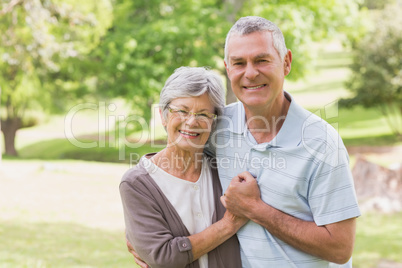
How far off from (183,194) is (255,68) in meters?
0.73

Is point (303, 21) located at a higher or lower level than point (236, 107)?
higher

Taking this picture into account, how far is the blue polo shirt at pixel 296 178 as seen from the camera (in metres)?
2.15

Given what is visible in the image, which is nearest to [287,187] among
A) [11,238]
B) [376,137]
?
[11,238]

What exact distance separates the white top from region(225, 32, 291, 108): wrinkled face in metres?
0.52

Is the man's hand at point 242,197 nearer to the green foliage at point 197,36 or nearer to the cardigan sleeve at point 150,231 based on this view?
the cardigan sleeve at point 150,231

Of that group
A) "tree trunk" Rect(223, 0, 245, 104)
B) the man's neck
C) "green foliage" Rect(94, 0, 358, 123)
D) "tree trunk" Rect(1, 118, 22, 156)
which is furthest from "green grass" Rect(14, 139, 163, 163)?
the man's neck

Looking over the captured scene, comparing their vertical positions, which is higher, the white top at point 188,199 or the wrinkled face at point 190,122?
the wrinkled face at point 190,122

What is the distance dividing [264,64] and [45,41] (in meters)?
10.8

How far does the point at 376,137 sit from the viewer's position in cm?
2197

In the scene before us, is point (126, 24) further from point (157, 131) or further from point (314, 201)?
point (314, 201)

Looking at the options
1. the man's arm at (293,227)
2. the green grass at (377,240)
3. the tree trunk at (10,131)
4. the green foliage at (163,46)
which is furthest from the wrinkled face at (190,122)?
the tree trunk at (10,131)

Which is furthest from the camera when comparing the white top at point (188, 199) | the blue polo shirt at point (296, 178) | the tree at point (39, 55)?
the tree at point (39, 55)

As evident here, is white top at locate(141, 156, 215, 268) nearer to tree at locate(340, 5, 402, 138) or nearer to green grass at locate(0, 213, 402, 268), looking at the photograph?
green grass at locate(0, 213, 402, 268)

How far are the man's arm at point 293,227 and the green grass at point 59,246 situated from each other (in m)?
4.15
